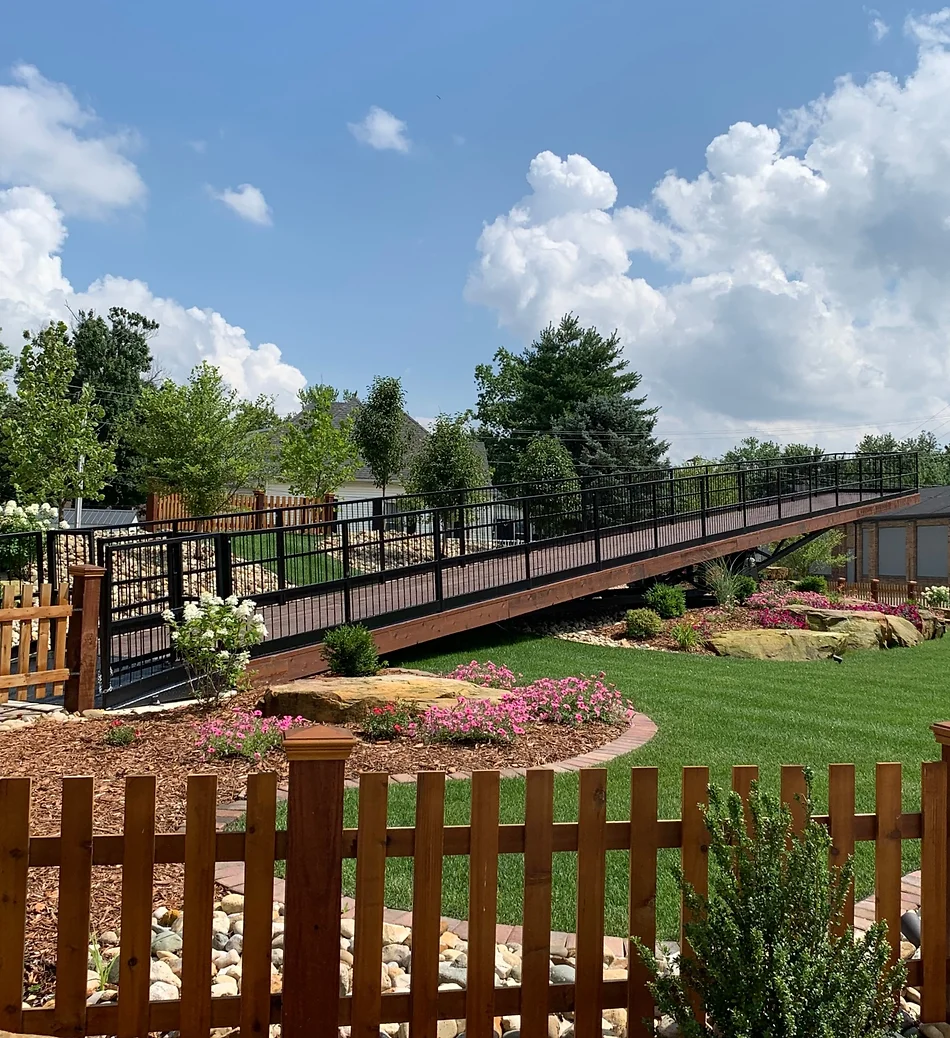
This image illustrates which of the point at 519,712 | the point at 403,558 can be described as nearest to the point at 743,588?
the point at 403,558

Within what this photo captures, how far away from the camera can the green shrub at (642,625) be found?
12.7m

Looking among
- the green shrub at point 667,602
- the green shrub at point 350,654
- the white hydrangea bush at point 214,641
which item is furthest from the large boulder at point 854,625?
the white hydrangea bush at point 214,641

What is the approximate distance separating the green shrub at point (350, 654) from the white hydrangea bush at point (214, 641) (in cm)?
94

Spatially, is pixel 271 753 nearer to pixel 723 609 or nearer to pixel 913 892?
pixel 913 892

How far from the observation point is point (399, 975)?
2893 mm

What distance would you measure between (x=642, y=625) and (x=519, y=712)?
651 centimetres

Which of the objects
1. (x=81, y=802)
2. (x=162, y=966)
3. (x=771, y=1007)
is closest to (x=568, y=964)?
(x=771, y=1007)

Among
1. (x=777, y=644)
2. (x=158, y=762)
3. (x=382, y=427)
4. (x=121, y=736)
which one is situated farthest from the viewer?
(x=382, y=427)

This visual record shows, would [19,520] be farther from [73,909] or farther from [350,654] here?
[73,909]

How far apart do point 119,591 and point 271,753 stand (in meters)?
4.68

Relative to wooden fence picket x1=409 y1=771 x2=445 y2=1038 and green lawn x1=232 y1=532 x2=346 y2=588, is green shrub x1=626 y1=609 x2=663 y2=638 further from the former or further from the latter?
wooden fence picket x1=409 y1=771 x2=445 y2=1038

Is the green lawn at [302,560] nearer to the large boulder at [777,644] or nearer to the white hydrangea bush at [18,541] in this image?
the white hydrangea bush at [18,541]

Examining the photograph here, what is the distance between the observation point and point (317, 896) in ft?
7.36

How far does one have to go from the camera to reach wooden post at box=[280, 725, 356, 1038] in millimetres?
2217
